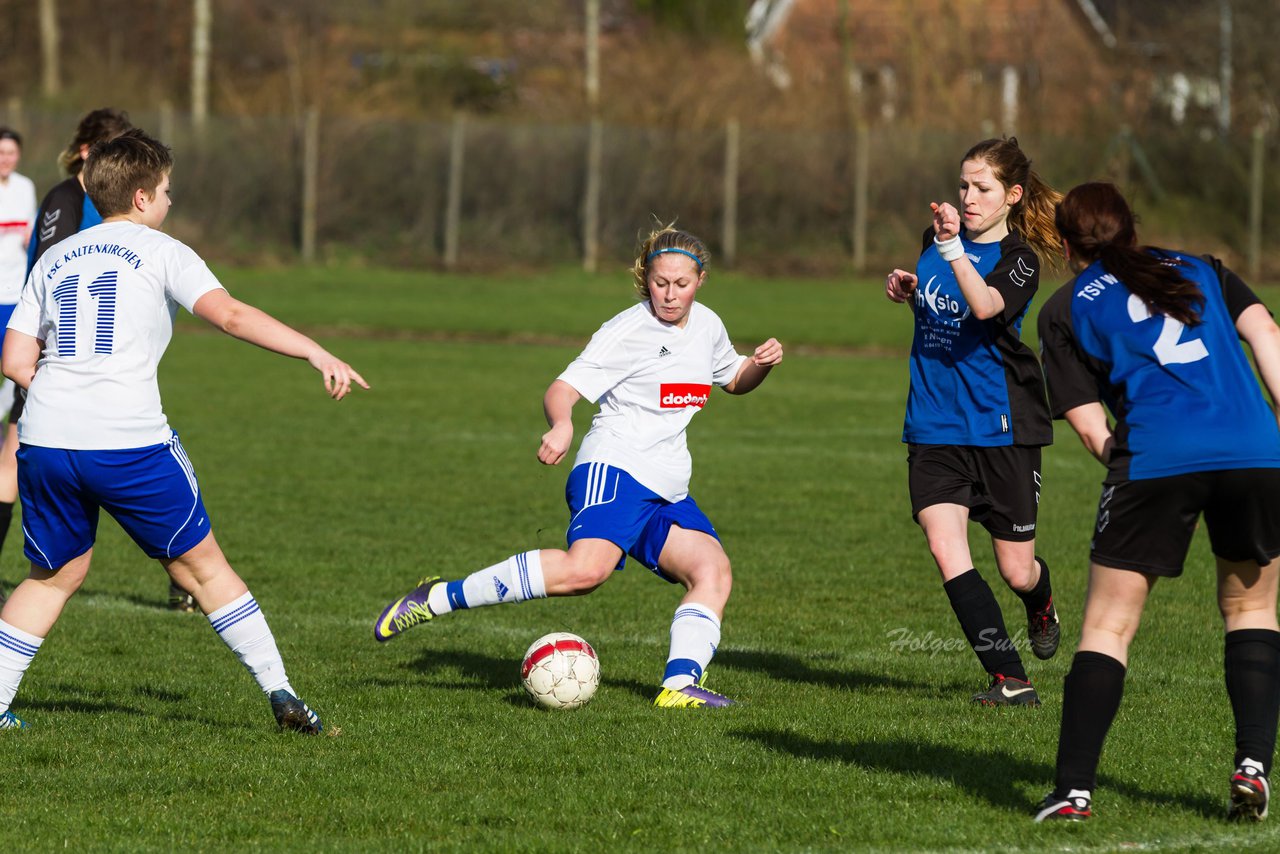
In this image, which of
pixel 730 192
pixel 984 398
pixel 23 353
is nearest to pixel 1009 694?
pixel 984 398

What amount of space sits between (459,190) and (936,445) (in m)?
26.4

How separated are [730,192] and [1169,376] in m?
27.1

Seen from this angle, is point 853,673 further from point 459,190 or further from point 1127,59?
point 1127,59

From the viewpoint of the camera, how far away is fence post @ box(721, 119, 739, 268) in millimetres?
31109

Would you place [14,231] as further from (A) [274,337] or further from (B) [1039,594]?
(B) [1039,594]

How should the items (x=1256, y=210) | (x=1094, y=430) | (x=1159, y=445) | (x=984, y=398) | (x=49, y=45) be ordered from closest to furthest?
(x=1159, y=445), (x=1094, y=430), (x=984, y=398), (x=1256, y=210), (x=49, y=45)

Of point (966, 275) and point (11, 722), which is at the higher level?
A: point (966, 275)

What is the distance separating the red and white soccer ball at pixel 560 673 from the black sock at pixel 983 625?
4.43 ft

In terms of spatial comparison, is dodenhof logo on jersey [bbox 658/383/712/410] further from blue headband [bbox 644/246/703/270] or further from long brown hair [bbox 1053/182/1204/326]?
long brown hair [bbox 1053/182/1204/326]

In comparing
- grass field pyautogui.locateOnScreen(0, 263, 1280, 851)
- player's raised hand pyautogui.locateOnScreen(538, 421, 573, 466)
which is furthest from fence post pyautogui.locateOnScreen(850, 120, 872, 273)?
Answer: player's raised hand pyautogui.locateOnScreen(538, 421, 573, 466)

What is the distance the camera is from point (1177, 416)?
14.0ft

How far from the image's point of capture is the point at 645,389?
609 centimetres

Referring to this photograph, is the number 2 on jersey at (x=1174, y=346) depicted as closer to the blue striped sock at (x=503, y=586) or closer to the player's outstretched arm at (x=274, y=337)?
the player's outstretched arm at (x=274, y=337)

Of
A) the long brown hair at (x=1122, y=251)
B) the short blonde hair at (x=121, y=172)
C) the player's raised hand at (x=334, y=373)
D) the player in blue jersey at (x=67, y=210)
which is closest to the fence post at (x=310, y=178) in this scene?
the player in blue jersey at (x=67, y=210)
